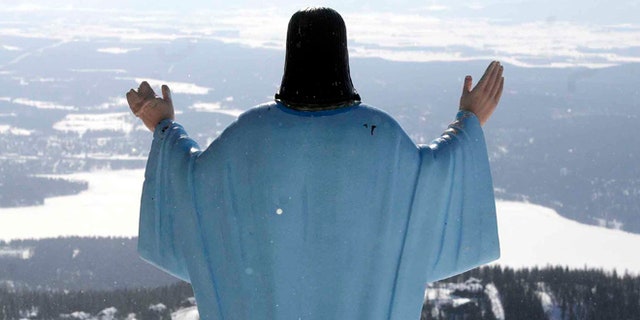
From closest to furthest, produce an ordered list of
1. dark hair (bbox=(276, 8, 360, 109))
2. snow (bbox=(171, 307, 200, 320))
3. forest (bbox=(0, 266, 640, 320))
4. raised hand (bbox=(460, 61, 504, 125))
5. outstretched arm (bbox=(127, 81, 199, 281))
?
1. dark hair (bbox=(276, 8, 360, 109))
2. outstretched arm (bbox=(127, 81, 199, 281))
3. raised hand (bbox=(460, 61, 504, 125))
4. snow (bbox=(171, 307, 200, 320))
5. forest (bbox=(0, 266, 640, 320))

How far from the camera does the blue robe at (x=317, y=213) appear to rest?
3252 mm

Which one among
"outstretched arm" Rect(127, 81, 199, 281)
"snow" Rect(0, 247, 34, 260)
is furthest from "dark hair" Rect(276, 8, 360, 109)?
"snow" Rect(0, 247, 34, 260)

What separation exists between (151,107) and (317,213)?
83 centimetres

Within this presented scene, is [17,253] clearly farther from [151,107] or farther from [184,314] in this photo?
[151,107]

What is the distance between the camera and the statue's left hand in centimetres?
367

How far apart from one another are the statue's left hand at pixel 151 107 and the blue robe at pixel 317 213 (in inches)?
5.3

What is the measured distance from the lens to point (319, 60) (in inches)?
128

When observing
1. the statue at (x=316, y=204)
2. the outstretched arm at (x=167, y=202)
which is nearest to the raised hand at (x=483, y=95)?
the statue at (x=316, y=204)

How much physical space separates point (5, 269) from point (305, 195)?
145 m

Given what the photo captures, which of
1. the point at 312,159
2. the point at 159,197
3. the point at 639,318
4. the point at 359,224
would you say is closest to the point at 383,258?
the point at 359,224

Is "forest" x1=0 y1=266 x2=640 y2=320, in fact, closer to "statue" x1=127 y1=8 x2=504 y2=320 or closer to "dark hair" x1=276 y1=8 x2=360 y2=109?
"statue" x1=127 y1=8 x2=504 y2=320

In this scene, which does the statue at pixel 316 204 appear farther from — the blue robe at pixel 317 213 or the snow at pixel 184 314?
the snow at pixel 184 314

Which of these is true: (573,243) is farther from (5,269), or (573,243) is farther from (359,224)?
(359,224)

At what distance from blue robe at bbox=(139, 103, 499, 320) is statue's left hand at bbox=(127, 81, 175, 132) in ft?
0.44
